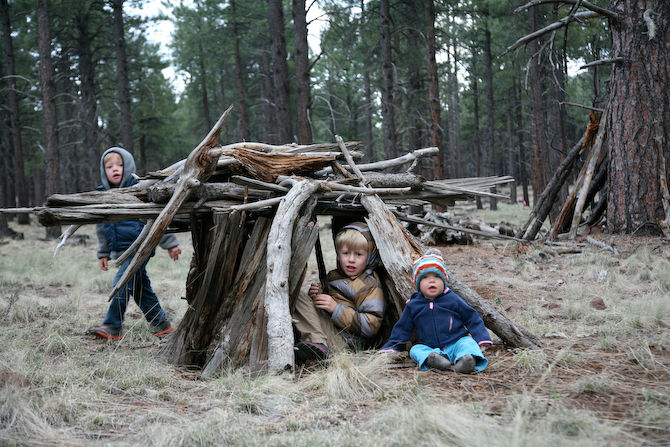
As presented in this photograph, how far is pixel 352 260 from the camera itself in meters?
4.07

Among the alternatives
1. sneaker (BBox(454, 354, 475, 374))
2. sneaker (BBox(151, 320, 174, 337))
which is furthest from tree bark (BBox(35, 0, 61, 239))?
sneaker (BBox(454, 354, 475, 374))

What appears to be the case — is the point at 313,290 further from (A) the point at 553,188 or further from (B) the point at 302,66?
(B) the point at 302,66

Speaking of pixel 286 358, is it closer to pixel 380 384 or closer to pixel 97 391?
pixel 380 384

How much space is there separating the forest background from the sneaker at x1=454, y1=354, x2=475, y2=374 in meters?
6.00

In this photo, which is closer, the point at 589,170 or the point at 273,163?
the point at 273,163

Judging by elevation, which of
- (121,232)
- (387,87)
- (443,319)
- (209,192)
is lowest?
(443,319)

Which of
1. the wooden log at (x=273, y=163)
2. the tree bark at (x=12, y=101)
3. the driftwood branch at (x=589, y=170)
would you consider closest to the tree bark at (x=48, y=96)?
the tree bark at (x=12, y=101)

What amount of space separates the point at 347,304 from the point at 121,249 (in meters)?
2.43

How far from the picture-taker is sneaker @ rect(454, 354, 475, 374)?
3.22 metres

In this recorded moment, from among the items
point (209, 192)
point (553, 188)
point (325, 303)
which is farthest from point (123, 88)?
point (325, 303)

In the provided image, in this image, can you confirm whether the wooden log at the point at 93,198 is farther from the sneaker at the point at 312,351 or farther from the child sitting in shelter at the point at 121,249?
the sneaker at the point at 312,351

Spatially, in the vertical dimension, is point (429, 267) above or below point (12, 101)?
below

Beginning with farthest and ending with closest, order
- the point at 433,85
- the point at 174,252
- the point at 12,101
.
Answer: the point at 12,101 → the point at 433,85 → the point at 174,252

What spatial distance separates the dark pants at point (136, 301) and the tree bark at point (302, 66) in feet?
21.5
